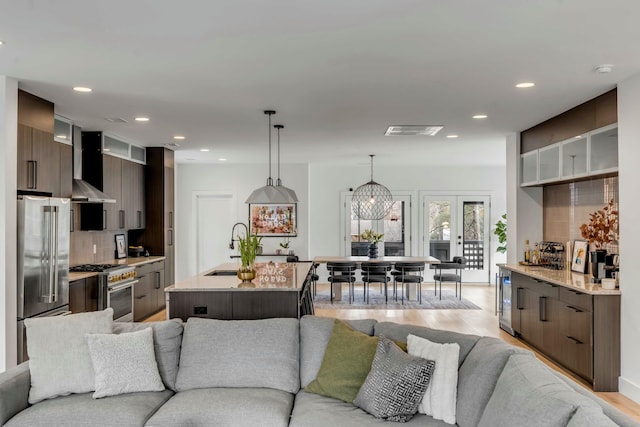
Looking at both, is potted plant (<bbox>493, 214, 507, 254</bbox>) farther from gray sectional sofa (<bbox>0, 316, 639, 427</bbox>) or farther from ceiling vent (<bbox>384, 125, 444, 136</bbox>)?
gray sectional sofa (<bbox>0, 316, 639, 427</bbox>)

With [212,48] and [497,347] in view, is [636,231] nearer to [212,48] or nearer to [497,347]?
[497,347]

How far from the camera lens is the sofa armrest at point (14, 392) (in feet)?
8.62

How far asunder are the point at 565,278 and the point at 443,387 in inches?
121

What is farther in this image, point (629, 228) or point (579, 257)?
point (579, 257)

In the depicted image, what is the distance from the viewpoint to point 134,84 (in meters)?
4.26

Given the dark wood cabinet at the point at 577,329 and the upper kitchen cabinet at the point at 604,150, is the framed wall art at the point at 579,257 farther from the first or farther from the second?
the upper kitchen cabinet at the point at 604,150

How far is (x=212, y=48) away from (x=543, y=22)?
2.10m

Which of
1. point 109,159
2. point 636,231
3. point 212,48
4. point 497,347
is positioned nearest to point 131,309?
point 109,159

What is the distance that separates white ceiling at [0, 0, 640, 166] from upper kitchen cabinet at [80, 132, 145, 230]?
59 centimetres

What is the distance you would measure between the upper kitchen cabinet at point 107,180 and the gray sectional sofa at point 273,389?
152 inches

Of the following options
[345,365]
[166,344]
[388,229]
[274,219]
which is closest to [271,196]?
[166,344]

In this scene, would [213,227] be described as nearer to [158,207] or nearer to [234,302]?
[158,207]

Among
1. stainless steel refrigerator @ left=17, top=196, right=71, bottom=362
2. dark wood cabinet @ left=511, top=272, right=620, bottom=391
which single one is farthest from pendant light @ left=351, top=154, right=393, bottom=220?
stainless steel refrigerator @ left=17, top=196, right=71, bottom=362

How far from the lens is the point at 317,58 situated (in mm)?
3572
